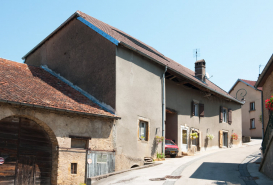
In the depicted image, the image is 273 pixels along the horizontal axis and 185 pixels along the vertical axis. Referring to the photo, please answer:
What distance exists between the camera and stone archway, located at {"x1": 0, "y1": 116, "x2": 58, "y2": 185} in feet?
40.6

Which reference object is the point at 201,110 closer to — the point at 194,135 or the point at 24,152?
the point at 194,135

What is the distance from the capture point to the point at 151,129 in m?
18.1

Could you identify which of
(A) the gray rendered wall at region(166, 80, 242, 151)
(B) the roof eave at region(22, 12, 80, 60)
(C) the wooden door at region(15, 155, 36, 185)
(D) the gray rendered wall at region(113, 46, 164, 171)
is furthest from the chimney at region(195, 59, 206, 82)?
(C) the wooden door at region(15, 155, 36, 185)

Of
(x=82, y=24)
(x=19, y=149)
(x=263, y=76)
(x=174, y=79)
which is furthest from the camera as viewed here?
(x=174, y=79)

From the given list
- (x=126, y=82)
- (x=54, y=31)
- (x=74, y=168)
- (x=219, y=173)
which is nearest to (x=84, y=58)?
(x=126, y=82)

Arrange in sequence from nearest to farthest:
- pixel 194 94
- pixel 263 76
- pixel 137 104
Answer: pixel 263 76 → pixel 137 104 → pixel 194 94

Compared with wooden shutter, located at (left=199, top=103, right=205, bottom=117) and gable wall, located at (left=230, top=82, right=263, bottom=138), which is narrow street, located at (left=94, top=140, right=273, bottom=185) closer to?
wooden shutter, located at (left=199, top=103, right=205, bottom=117)

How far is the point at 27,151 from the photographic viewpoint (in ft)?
42.6

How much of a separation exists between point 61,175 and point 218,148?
1665cm

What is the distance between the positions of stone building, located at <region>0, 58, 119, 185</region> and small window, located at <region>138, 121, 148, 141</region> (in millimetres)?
2284

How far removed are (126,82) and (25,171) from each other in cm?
675

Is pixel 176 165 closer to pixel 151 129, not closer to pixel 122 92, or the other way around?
pixel 151 129

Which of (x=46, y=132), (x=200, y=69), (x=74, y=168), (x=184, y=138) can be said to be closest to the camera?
(x=46, y=132)

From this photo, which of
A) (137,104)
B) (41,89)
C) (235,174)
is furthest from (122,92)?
(235,174)
